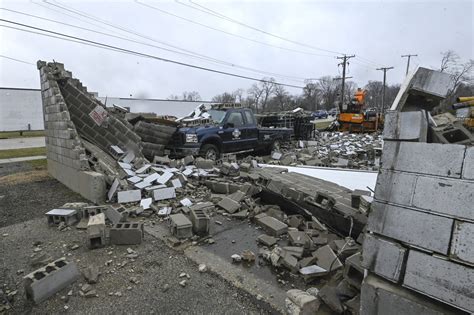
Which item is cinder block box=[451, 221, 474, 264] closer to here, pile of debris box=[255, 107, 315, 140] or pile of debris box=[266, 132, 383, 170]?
pile of debris box=[266, 132, 383, 170]

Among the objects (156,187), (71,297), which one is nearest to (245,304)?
(71,297)

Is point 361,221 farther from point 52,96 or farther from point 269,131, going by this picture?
point 269,131

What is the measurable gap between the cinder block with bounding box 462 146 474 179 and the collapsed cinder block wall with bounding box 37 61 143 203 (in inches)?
272

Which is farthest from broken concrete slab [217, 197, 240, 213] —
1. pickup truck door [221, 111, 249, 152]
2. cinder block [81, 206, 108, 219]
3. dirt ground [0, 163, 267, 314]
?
pickup truck door [221, 111, 249, 152]

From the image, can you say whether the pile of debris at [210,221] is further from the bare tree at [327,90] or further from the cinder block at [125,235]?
the bare tree at [327,90]

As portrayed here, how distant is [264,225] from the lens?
15.9 feet

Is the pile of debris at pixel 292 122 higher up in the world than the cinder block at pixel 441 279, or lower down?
higher up

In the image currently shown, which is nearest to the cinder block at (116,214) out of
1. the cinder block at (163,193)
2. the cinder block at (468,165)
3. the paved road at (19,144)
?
the cinder block at (163,193)

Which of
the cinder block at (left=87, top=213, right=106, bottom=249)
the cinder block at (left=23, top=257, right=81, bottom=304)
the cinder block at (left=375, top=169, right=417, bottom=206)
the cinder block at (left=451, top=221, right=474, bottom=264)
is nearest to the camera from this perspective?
the cinder block at (left=451, top=221, right=474, bottom=264)

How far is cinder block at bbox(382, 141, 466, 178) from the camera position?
1.90 metres

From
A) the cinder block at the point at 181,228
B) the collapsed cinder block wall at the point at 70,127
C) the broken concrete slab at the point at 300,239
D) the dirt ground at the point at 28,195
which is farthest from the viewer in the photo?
the collapsed cinder block wall at the point at 70,127

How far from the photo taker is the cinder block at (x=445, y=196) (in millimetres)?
1835

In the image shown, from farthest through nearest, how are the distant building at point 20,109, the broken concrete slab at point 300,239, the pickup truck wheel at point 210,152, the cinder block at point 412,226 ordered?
the distant building at point 20,109, the pickup truck wheel at point 210,152, the broken concrete slab at point 300,239, the cinder block at point 412,226

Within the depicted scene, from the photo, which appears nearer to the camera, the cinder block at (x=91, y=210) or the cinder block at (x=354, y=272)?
the cinder block at (x=354, y=272)
